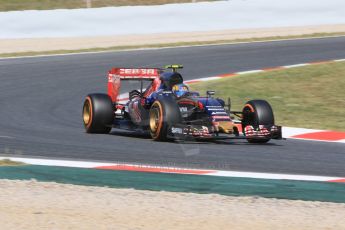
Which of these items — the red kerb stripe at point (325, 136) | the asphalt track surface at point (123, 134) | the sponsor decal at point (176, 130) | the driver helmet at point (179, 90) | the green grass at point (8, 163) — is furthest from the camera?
the red kerb stripe at point (325, 136)

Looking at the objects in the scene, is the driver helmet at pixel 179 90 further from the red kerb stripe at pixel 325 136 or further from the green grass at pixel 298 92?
the green grass at pixel 298 92

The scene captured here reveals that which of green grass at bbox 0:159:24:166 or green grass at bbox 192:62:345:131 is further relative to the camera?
green grass at bbox 192:62:345:131

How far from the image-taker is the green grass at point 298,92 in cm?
1385

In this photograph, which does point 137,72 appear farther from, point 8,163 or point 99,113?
point 8,163

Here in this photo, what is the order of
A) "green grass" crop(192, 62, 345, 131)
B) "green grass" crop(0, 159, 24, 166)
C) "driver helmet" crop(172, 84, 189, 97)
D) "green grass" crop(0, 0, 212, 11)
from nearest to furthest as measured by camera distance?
"green grass" crop(0, 159, 24, 166) → "driver helmet" crop(172, 84, 189, 97) → "green grass" crop(192, 62, 345, 131) → "green grass" crop(0, 0, 212, 11)

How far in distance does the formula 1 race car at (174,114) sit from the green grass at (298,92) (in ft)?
5.95

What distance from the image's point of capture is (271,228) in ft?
22.1

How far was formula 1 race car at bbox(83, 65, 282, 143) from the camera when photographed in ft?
36.5

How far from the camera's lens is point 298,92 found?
54.4 ft

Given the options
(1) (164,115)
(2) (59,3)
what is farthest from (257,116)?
(2) (59,3)

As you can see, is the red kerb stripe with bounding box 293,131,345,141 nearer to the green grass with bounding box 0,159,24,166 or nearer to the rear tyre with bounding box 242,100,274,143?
the rear tyre with bounding box 242,100,274,143

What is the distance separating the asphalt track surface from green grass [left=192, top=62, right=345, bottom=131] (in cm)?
164

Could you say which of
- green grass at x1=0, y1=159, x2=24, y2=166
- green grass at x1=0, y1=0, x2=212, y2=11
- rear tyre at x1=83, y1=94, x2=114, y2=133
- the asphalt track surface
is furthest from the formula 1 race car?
green grass at x1=0, y1=0, x2=212, y2=11

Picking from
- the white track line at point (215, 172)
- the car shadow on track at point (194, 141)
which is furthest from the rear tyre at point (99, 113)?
the white track line at point (215, 172)
